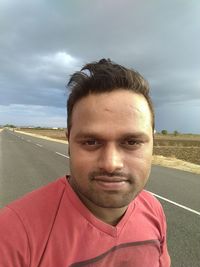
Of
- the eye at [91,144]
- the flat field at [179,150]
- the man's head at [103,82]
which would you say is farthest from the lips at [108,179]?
the flat field at [179,150]

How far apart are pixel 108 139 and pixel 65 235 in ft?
1.39

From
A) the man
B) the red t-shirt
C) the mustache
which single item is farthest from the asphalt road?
the mustache

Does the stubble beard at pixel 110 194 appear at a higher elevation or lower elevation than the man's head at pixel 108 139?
lower

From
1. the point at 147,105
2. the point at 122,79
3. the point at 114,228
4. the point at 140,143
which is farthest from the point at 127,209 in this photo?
the point at 122,79

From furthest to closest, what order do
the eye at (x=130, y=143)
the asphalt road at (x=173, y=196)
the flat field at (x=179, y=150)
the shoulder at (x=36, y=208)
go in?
the flat field at (x=179, y=150), the asphalt road at (x=173, y=196), the eye at (x=130, y=143), the shoulder at (x=36, y=208)

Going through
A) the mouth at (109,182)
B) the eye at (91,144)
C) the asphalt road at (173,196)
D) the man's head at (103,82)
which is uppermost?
the man's head at (103,82)

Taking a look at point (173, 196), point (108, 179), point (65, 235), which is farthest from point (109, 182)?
point (173, 196)

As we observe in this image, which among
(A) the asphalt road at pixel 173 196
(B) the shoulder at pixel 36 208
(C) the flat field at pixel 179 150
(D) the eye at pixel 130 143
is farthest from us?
(C) the flat field at pixel 179 150

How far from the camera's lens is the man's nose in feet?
4.98

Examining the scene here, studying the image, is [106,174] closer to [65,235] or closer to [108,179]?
[108,179]

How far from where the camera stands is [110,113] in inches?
61.3

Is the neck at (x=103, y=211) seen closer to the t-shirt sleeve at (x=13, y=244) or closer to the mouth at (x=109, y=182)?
the mouth at (x=109, y=182)

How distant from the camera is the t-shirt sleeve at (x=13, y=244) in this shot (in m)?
1.36

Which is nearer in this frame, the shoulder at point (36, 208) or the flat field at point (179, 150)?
the shoulder at point (36, 208)
